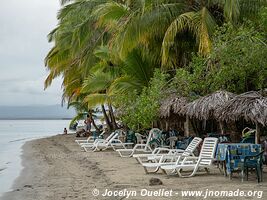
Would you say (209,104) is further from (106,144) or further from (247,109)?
(106,144)

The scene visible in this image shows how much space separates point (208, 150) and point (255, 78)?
308 centimetres

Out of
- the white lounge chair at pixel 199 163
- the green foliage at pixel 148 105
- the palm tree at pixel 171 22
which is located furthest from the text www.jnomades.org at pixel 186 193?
the palm tree at pixel 171 22

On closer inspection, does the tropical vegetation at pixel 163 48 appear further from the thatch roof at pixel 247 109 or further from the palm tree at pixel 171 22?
the thatch roof at pixel 247 109

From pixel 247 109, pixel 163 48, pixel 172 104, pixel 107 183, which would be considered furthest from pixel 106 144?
pixel 247 109

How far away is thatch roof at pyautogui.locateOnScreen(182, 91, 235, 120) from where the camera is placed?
10.1m

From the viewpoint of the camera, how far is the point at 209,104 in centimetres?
1025

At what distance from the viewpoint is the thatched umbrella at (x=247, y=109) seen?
874cm

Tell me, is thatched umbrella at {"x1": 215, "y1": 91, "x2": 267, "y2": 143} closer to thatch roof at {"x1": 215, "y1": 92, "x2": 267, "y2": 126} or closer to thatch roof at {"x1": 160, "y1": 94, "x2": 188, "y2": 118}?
thatch roof at {"x1": 215, "y1": 92, "x2": 267, "y2": 126}

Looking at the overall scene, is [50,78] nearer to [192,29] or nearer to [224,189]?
[192,29]

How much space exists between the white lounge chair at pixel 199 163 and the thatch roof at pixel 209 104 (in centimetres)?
83

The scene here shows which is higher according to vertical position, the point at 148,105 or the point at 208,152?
the point at 148,105

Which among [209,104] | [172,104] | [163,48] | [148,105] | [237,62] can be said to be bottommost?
[148,105]

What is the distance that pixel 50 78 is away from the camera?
83.9 ft

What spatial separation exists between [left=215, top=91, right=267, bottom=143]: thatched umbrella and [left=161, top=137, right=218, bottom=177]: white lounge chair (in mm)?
650
